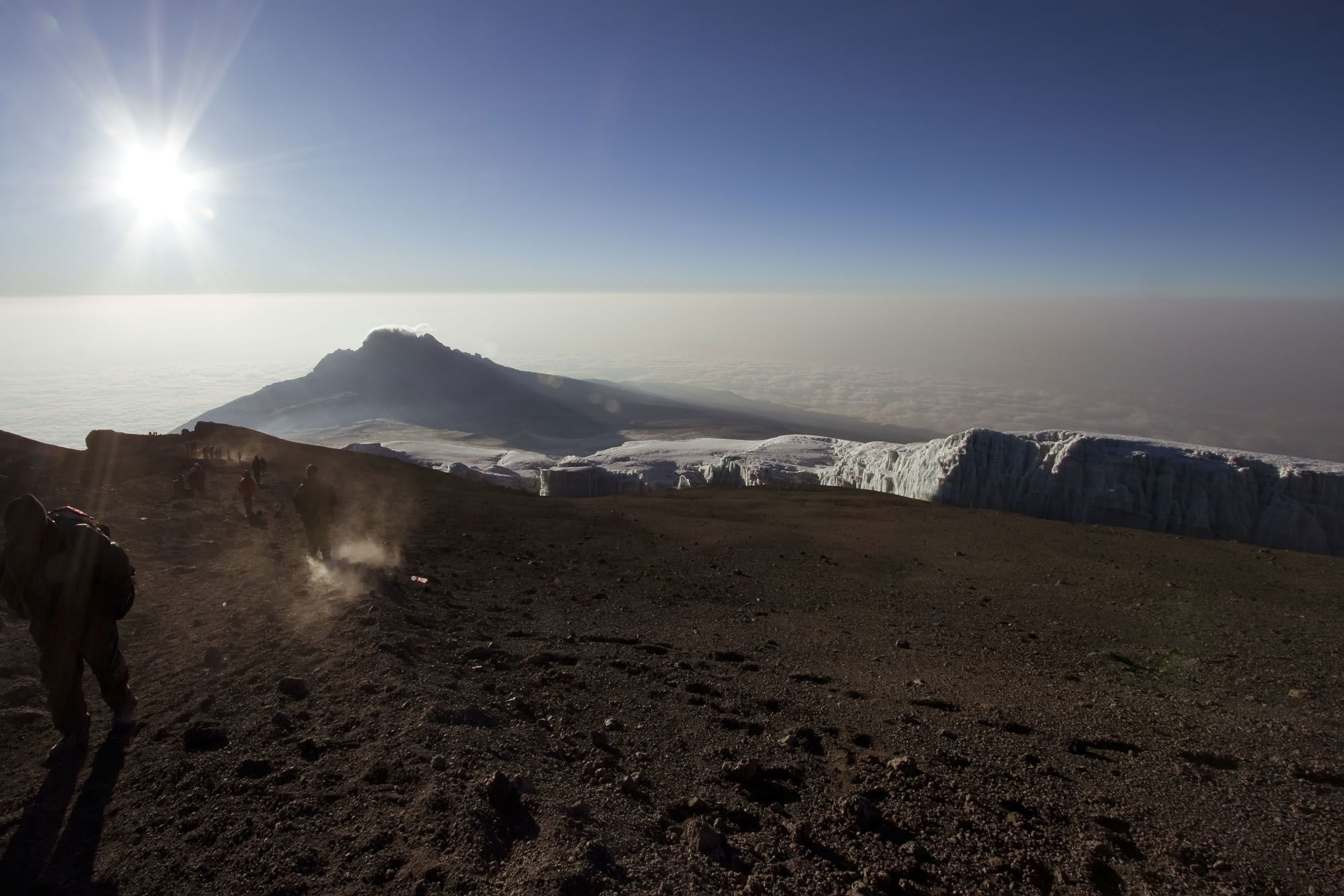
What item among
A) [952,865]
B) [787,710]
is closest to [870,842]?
[952,865]

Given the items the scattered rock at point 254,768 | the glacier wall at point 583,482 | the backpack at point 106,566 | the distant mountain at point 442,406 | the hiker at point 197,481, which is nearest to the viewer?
the scattered rock at point 254,768

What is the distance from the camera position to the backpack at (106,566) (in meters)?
→ 4.18

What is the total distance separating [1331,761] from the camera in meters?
4.98

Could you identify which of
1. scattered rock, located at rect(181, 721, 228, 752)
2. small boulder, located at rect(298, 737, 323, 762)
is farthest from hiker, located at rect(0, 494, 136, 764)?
small boulder, located at rect(298, 737, 323, 762)

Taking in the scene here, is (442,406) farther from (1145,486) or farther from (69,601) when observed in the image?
(69,601)

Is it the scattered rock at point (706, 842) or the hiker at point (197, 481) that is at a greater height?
the hiker at point (197, 481)

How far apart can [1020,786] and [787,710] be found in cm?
177

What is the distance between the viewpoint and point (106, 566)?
425 centimetres

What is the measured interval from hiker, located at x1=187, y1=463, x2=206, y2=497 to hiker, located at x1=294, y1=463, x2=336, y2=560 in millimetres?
6043

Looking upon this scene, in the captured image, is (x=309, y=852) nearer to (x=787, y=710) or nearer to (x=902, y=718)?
(x=787, y=710)

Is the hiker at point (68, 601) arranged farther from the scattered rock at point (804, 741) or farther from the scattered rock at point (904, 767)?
the scattered rock at point (904, 767)

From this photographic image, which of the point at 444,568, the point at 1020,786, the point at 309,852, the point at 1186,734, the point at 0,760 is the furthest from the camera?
the point at 444,568

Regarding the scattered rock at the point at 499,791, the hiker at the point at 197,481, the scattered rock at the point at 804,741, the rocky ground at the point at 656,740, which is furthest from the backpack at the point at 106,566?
the hiker at the point at 197,481

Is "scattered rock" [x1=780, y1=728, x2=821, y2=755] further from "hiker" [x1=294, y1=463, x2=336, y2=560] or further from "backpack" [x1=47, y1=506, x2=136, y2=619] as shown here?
"hiker" [x1=294, y1=463, x2=336, y2=560]
